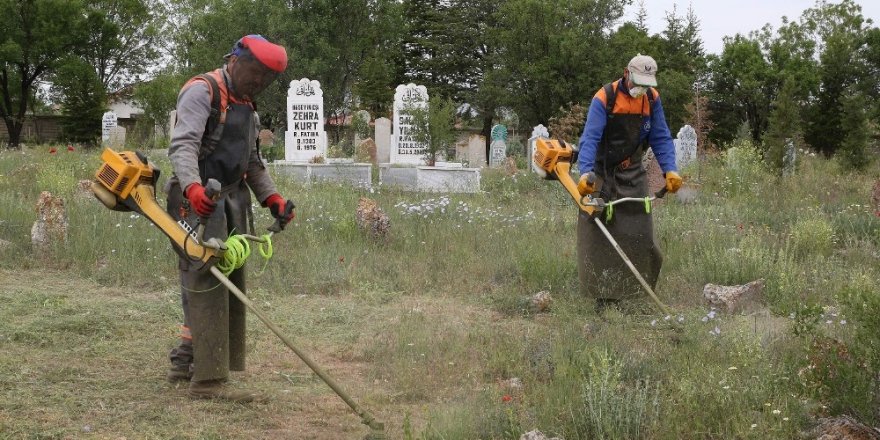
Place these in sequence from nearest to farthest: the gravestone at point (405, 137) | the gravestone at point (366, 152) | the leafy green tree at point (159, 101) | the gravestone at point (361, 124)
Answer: the gravestone at point (405, 137) < the gravestone at point (366, 152) < the gravestone at point (361, 124) < the leafy green tree at point (159, 101)

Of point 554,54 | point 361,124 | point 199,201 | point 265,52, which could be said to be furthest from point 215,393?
point 554,54

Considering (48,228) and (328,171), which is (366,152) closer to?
(328,171)

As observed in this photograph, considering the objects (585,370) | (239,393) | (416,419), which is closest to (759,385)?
(585,370)

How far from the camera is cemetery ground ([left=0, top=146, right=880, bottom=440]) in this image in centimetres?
429

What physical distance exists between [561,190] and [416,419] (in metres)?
9.95

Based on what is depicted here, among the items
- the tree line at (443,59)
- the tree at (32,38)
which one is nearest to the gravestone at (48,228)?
the tree line at (443,59)

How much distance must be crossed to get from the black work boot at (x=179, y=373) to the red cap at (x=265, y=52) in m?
1.80

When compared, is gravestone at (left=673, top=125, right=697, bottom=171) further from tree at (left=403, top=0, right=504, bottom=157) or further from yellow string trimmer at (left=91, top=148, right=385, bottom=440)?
tree at (left=403, top=0, right=504, bottom=157)

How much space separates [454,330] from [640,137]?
205cm

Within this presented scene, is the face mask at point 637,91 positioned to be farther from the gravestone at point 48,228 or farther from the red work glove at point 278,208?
the gravestone at point 48,228

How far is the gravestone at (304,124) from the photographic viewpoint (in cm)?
1806

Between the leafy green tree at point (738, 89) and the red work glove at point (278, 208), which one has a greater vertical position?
the leafy green tree at point (738, 89)

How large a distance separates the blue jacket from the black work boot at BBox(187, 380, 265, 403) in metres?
2.94

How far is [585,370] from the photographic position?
5023 mm
